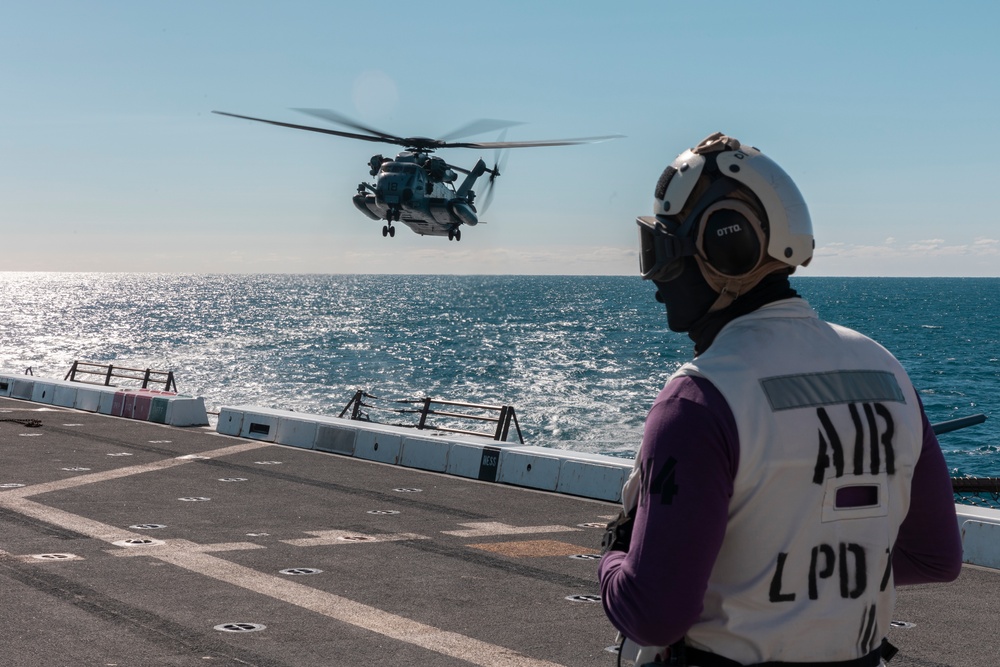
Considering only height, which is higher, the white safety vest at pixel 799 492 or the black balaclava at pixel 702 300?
the black balaclava at pixel 702 300

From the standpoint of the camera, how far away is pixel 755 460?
2609mm

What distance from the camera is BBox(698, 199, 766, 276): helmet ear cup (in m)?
2.88

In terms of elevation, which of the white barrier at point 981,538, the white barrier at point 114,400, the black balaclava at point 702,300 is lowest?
the white barrier at point 114,400

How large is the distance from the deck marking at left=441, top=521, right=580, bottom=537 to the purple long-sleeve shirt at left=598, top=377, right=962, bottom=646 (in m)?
9.78

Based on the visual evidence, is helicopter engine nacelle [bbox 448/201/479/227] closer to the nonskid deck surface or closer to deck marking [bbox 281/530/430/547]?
the nonskid deck surface

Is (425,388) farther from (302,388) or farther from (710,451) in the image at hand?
(710,451)

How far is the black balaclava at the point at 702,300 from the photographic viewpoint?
9.59ft

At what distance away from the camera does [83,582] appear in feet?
31.4

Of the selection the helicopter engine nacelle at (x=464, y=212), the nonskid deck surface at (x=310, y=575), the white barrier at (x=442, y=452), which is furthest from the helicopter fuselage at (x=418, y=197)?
the nonskid deck surface at (x=310, y=575)

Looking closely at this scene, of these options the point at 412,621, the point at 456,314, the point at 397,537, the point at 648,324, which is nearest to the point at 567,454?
the point at 397,537

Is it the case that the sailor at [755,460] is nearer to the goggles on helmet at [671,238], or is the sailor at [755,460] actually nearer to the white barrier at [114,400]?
the goggles on helmet at [671,238]

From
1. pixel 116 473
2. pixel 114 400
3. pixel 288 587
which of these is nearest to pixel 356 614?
pixel 288 587

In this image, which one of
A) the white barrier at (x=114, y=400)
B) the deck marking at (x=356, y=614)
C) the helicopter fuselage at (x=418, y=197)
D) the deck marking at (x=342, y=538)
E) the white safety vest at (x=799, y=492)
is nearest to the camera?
the white safety vest at (x=799, y=492)

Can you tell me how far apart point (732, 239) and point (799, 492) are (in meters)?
0.67
